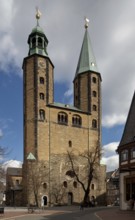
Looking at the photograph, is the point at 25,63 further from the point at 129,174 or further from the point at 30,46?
the point at 129,174

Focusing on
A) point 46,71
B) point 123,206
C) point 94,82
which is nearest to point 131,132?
point 123,206

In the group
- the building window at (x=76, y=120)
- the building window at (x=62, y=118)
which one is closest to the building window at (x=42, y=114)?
the building window at (x=62, y=118)

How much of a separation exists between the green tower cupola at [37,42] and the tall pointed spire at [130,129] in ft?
142

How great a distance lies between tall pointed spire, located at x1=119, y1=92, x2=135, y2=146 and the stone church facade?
33471mm

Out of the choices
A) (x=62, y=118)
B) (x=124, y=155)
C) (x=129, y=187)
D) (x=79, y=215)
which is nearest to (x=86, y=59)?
(x=62, y=118)

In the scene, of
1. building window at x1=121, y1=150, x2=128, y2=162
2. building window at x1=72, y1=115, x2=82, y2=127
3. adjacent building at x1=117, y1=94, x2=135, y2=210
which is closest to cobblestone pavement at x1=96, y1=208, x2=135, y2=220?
adjacent building at x1=117, y1=94, x2=135, y2=210

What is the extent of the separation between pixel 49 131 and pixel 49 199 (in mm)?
14481

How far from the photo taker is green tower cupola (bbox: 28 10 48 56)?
3319 inches

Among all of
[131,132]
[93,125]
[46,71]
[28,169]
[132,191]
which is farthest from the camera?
[93,125]

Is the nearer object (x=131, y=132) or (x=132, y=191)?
(x=132, y=191)

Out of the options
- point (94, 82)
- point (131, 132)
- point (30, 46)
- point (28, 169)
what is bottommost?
point (28, 169)

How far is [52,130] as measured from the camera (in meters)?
79.2

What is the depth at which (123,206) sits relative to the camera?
41.0m

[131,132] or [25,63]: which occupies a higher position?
[25,63]
